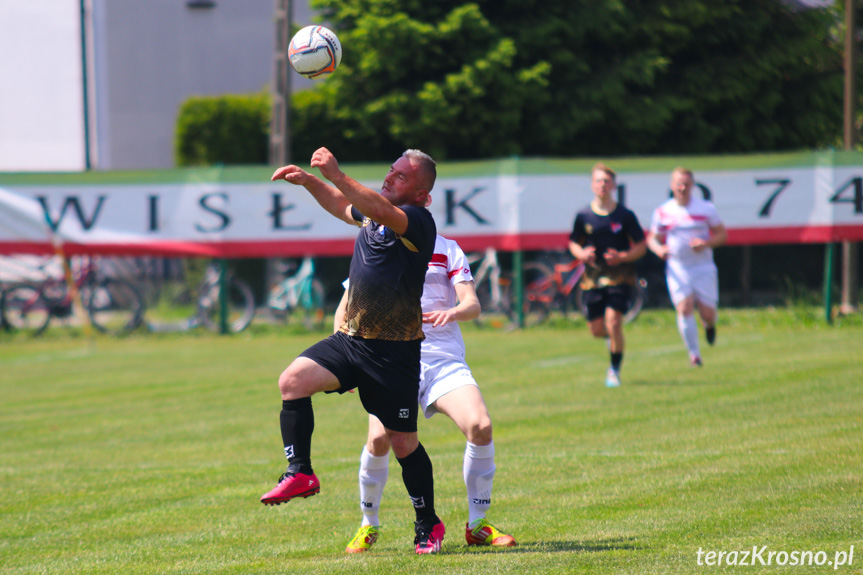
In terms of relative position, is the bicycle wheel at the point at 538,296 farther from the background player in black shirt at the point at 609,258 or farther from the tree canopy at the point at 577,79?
the background player in black shirt at the point at 609,258

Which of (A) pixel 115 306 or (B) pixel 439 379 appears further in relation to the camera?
(A) pixel 115 306

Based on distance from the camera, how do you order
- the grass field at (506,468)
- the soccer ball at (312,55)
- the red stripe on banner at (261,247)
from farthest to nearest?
the red stripe on banner at (261,247)
the soccer ball at (312,55)
the grass field at (506,468)

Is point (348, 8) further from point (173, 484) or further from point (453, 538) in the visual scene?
point (453, 538)

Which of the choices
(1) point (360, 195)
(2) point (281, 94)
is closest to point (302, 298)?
(2) point (281, 94)

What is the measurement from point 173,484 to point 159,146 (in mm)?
23769

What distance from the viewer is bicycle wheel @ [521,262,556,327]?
1772cm

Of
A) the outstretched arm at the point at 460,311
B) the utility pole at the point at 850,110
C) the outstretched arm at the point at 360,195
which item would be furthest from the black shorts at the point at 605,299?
the utility pole at the point at 850,110

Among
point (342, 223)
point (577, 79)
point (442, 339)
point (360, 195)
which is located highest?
point (577, 79)

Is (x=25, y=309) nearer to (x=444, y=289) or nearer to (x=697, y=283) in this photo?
(x=697, y=283)

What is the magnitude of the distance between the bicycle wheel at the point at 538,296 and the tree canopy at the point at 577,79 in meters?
5.61

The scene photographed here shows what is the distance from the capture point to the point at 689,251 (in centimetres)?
1228

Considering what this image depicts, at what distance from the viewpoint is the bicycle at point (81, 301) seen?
1831 centimetres

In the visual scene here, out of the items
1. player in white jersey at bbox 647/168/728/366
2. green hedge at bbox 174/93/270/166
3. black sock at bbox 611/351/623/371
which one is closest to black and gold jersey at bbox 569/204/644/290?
black sock at bbox 611/351/623/371

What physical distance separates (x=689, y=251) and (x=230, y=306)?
9.08 m
